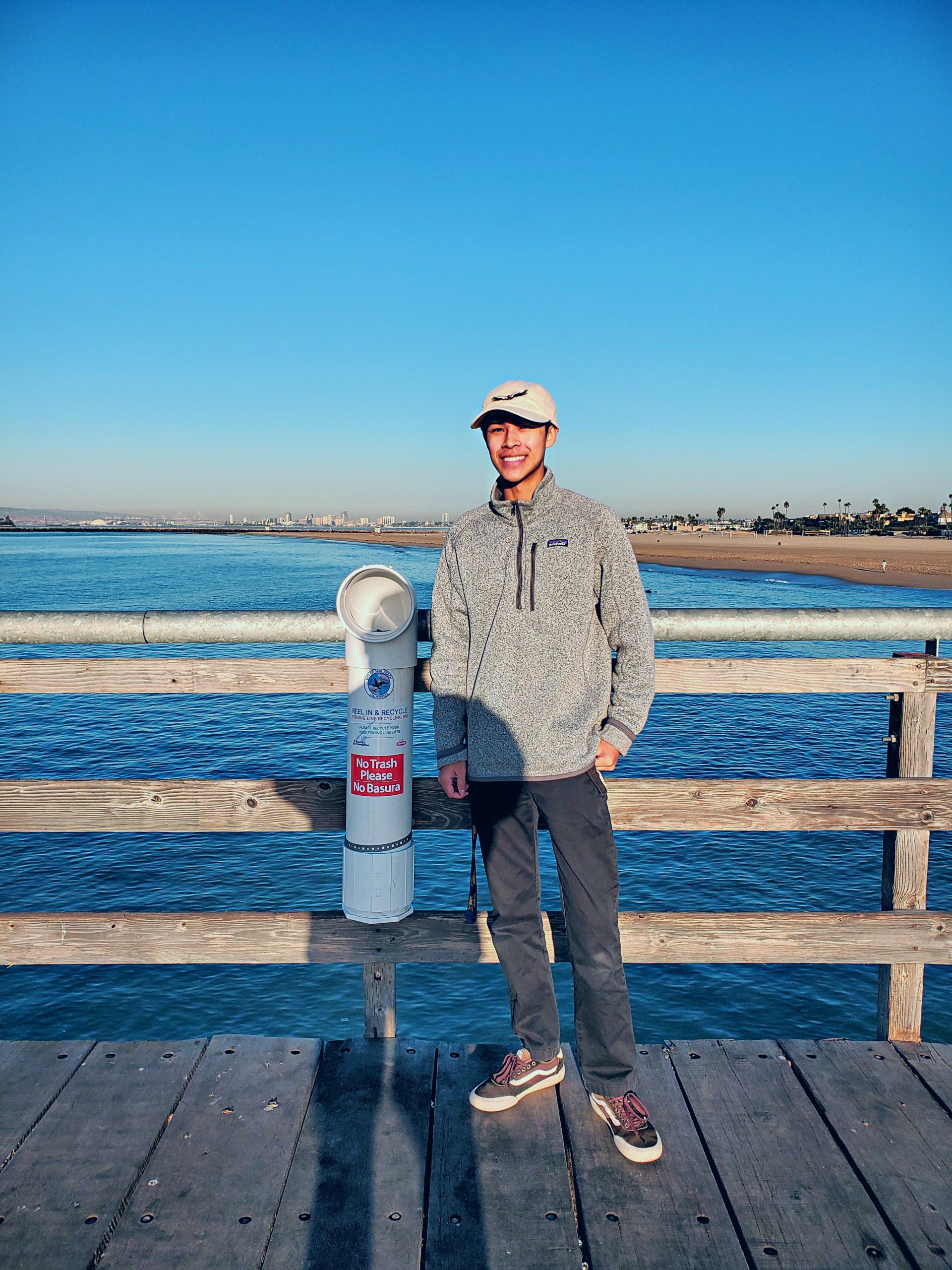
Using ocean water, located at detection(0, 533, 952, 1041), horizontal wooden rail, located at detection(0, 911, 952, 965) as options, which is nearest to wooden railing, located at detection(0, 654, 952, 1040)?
horizontal wooden rail, located at detection(0, 911, 952, 965)

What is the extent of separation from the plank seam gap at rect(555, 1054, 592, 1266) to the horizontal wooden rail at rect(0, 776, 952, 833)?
2.99 ft

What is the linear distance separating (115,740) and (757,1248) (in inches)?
623

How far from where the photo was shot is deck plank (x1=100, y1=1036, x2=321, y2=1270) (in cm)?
222

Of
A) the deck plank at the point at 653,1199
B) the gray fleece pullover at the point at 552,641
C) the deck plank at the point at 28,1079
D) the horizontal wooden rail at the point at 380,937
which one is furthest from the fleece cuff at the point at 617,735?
the deck plank at the point at 28,1079

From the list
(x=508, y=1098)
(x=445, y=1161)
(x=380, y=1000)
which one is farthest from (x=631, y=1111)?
(x=380, y=1000)

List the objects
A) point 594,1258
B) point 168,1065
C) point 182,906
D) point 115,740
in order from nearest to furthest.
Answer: point 594,1258
point 168,1065
point 182,906
point 115,740

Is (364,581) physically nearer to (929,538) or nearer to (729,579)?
(729,579)

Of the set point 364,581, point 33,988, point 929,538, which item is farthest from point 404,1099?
point 929,538

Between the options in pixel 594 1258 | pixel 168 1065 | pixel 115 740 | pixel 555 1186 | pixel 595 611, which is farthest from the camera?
pixel 115 740

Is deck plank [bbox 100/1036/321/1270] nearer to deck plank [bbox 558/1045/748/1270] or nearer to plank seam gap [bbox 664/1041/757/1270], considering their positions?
deck plank [bbox 558/1045/748/1270]

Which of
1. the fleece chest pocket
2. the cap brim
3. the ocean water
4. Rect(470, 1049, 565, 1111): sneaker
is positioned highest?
the cap brim

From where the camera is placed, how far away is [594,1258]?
86.8 inches

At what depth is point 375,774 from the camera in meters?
2.93

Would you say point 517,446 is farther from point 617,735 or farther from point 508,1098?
point 508,1098
